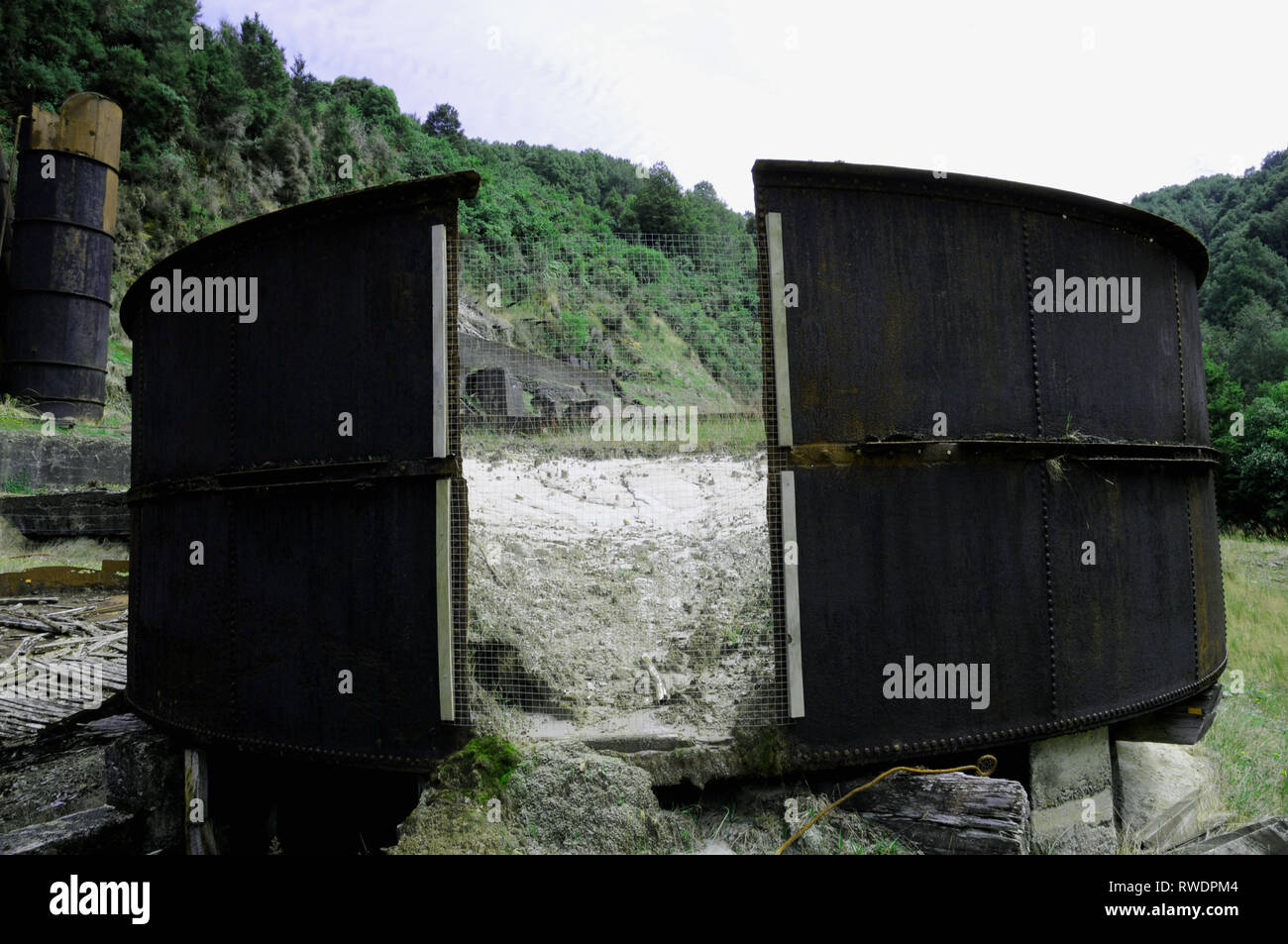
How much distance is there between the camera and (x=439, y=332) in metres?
4.09

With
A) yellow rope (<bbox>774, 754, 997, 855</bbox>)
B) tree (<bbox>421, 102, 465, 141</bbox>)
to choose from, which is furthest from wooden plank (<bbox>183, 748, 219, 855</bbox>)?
tree (<bbox>421, 102, 465, 141</bbox>)

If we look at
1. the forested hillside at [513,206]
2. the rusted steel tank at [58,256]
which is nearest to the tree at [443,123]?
the forested hillside at [513,206]

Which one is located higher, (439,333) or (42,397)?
(42,397)

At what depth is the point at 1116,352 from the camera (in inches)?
189

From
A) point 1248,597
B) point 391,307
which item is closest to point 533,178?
point 1248,597

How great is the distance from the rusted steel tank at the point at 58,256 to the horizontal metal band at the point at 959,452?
1961 cm

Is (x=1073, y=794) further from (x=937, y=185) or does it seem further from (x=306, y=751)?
(x=306, y=751)

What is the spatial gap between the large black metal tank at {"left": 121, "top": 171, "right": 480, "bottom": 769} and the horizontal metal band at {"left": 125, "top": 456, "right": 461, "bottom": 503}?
0.01 m

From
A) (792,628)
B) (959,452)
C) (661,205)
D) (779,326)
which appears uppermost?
(661,205)

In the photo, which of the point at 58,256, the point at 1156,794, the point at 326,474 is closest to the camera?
the point at 326,474

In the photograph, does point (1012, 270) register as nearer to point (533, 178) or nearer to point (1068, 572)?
point (1068, 572)

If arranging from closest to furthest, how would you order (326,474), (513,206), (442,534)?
(442,534) → (326,474) → (513,206)
